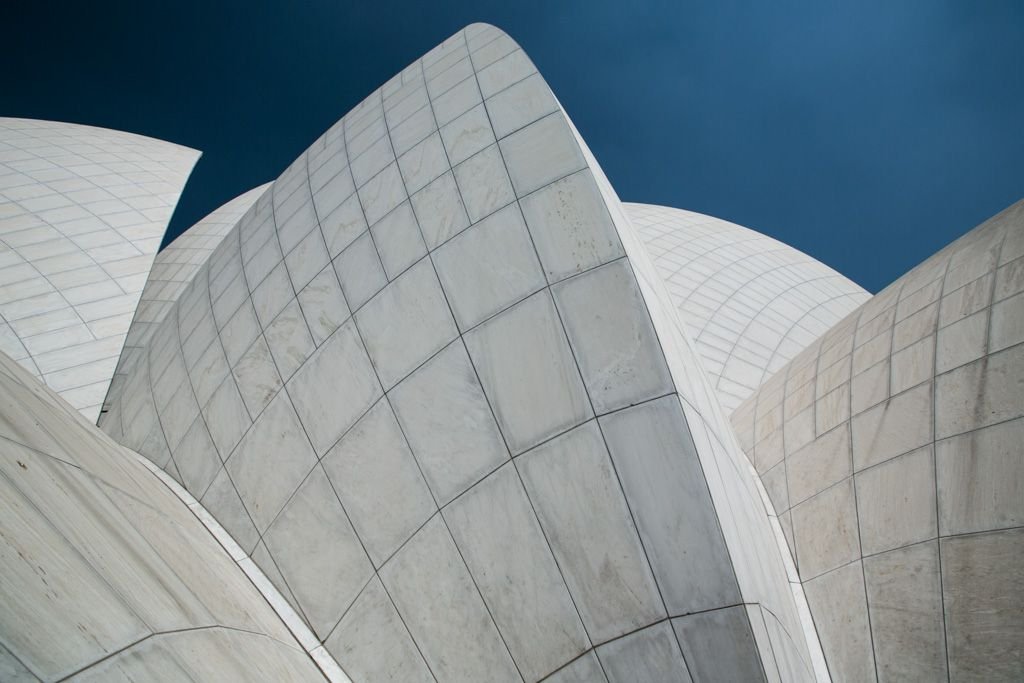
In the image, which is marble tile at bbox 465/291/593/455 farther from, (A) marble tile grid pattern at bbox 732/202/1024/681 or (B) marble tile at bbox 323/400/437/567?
(A) marble tile grid pattern at bbox 732/202/1024/681

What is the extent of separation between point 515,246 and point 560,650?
435 cm

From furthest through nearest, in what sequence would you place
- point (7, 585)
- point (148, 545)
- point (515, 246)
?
point (515, 246) < point (148, 545) < point (7, 585)

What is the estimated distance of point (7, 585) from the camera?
9.81ft

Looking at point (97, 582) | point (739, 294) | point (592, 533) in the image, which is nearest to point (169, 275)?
point (97, 582)

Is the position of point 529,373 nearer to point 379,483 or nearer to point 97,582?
point 379,483

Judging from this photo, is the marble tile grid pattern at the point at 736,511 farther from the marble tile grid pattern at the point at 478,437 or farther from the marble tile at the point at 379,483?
the marble tile at the point at 379,483

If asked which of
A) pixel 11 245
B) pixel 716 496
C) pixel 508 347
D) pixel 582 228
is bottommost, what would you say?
pixel 716 496

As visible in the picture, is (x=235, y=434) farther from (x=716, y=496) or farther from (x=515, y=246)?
(x=716, y=496)

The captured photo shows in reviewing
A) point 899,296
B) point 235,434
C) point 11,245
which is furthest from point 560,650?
point 11,245

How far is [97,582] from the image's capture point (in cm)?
365

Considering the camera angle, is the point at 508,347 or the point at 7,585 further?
the point at 508,347

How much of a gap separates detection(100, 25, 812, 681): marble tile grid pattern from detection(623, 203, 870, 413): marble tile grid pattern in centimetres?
1130

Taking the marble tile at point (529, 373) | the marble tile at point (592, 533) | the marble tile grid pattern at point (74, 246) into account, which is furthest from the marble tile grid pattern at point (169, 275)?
the marble tile at point (592, 533)

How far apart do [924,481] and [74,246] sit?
2064 centimetres
